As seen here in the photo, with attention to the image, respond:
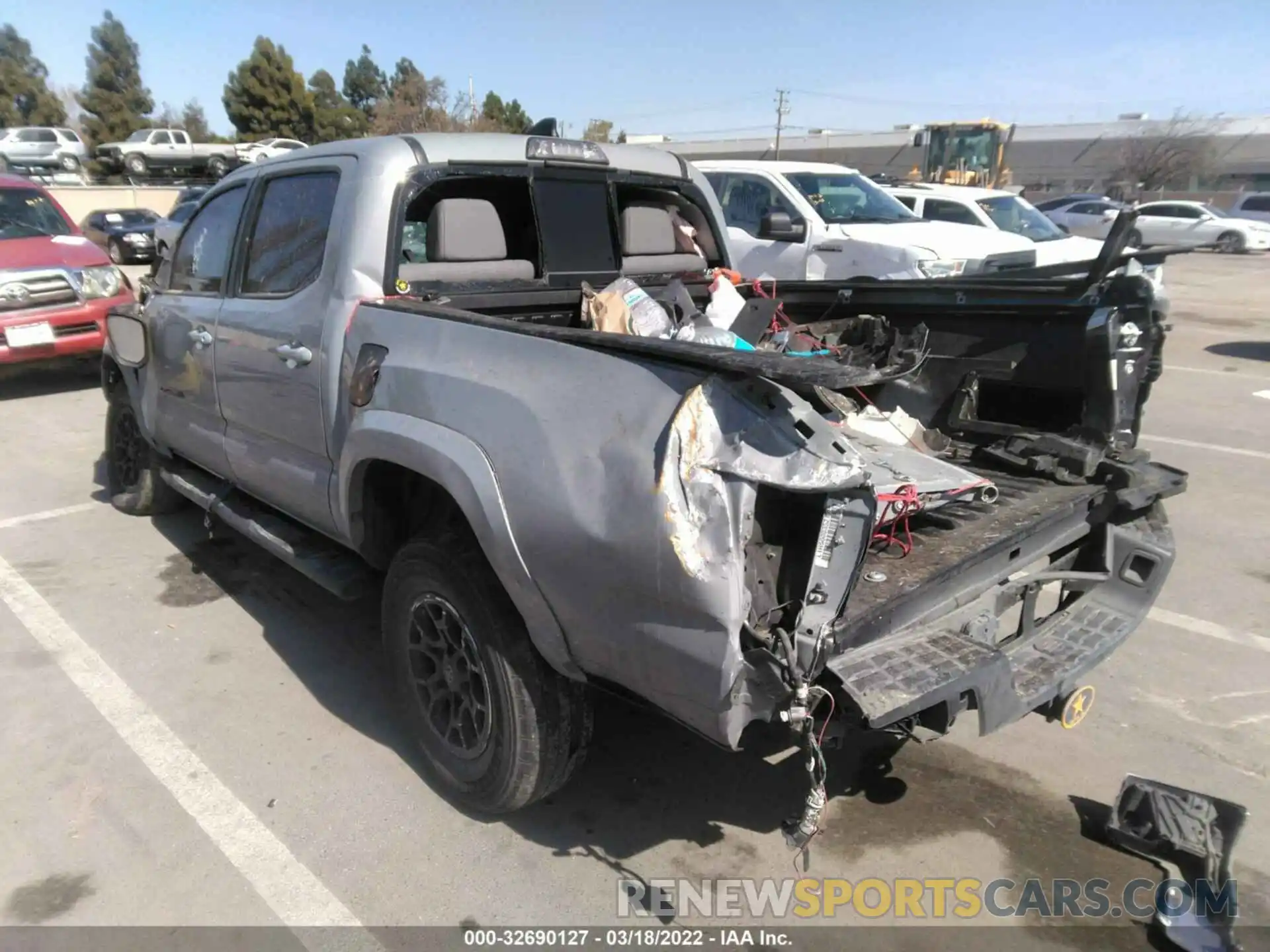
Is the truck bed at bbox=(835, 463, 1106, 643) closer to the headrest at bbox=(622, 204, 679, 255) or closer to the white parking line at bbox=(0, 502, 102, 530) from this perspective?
the headrest at bbox=(622, 204, 679, 255)

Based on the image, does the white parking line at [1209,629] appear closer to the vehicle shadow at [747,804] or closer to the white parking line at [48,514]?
the vehicle shadow at [747,804]

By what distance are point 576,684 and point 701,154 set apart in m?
62.6

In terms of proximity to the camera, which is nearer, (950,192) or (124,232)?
(950,192)

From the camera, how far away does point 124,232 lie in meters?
20.2

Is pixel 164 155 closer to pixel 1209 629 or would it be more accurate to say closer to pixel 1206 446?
pixel 1206 446

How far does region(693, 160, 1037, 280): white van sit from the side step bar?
6.15 metres

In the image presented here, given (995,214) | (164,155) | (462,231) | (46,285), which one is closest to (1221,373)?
(995,214)

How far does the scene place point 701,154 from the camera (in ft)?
200

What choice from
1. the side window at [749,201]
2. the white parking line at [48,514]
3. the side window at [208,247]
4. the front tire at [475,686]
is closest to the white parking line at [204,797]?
the front tire at [475,686]

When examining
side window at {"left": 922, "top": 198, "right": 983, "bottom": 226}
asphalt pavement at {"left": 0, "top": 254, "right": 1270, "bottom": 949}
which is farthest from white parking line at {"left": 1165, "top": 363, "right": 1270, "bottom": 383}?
asphalt pavement at {"left": 0, "top": 254, "right": 1270, "bottom": 949}

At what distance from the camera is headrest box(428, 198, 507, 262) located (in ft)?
11.4

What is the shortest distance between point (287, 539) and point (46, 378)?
27.4 ft

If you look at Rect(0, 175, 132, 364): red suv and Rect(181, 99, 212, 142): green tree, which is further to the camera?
Rect(181, 99, 212, 142): green tree

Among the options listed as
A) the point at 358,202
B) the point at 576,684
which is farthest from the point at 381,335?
the point at 576,684
